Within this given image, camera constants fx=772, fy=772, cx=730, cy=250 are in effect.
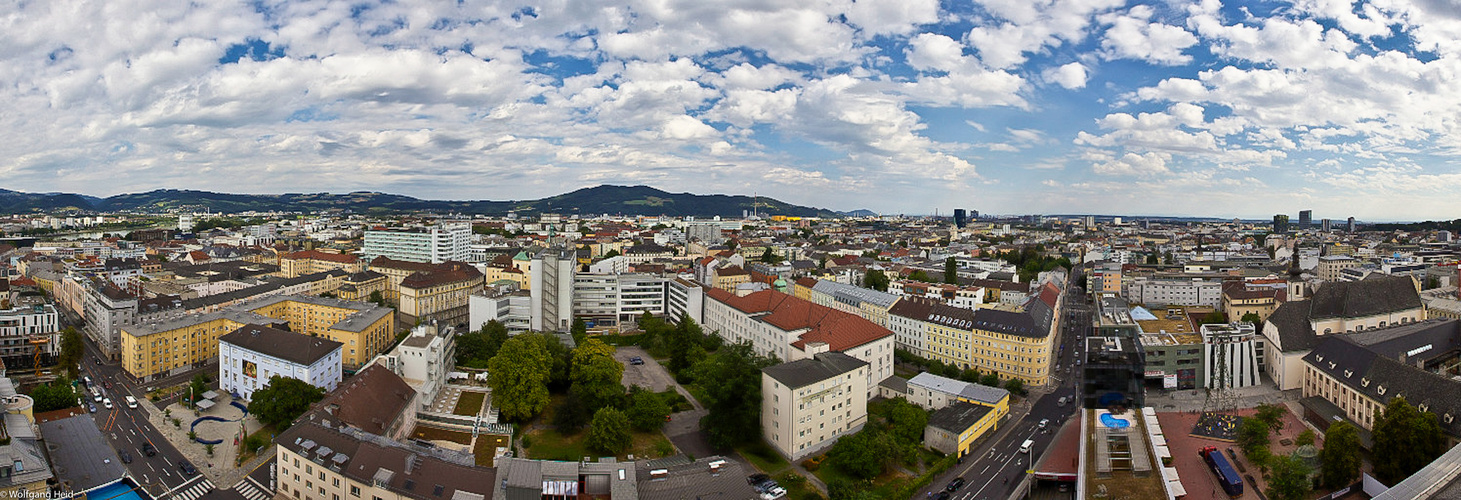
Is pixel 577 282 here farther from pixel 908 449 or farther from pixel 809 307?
pixel 908 449

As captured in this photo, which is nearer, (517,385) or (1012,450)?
(1012,450)

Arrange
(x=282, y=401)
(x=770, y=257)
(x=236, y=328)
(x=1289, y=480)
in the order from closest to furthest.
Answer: (x=1289, y=480)
(x=282, y=401)
(x=236, y=328)
(x=770, y=257)

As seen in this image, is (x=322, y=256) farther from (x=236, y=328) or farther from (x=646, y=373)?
(x=646, y=373)

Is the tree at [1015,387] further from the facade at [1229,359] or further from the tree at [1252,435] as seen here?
the facade at [1229,359]

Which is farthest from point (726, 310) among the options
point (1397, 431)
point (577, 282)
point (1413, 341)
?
point (1413, 341)

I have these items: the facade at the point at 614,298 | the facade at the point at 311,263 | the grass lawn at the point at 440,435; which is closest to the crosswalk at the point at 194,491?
the grass lawn at the point at 440,435

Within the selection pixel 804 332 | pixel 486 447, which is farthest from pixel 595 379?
pixel 804 332

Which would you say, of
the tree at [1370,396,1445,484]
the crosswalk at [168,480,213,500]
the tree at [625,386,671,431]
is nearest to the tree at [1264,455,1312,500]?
the tree at [1370,396,1445,484]
